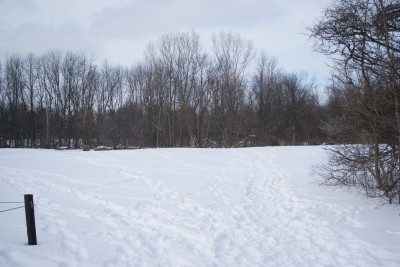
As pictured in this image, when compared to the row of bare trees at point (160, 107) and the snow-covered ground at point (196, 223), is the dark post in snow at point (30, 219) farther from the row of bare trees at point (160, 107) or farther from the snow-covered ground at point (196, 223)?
the row of bare trees at point (160, 107)

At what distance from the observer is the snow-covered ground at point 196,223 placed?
5.03m

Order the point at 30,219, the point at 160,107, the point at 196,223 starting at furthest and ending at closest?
the point at 160,107, the point at 196,223, the point at 30,219

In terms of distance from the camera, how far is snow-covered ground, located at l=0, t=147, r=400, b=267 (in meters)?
5.03

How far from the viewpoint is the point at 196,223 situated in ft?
22.6

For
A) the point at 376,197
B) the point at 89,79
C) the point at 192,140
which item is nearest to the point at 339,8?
the point at 376,197

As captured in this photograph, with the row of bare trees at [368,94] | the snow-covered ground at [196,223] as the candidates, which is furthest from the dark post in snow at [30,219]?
the row of bare trees at [368,94]

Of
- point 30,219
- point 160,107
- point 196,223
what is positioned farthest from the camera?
point 160,107

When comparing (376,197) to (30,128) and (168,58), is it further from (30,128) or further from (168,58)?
(30,128)

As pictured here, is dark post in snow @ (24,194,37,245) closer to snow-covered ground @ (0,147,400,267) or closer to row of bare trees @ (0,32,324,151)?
snow-covered ground @ (0,147,400,267)

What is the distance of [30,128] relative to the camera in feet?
153

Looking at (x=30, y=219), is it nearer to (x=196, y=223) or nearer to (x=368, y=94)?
(x=196, y=223)

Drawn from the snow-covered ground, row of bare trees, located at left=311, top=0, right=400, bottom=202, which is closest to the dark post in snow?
the snow-covered ground

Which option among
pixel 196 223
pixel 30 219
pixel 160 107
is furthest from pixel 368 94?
pixel 160 107

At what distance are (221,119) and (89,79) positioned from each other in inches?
932
